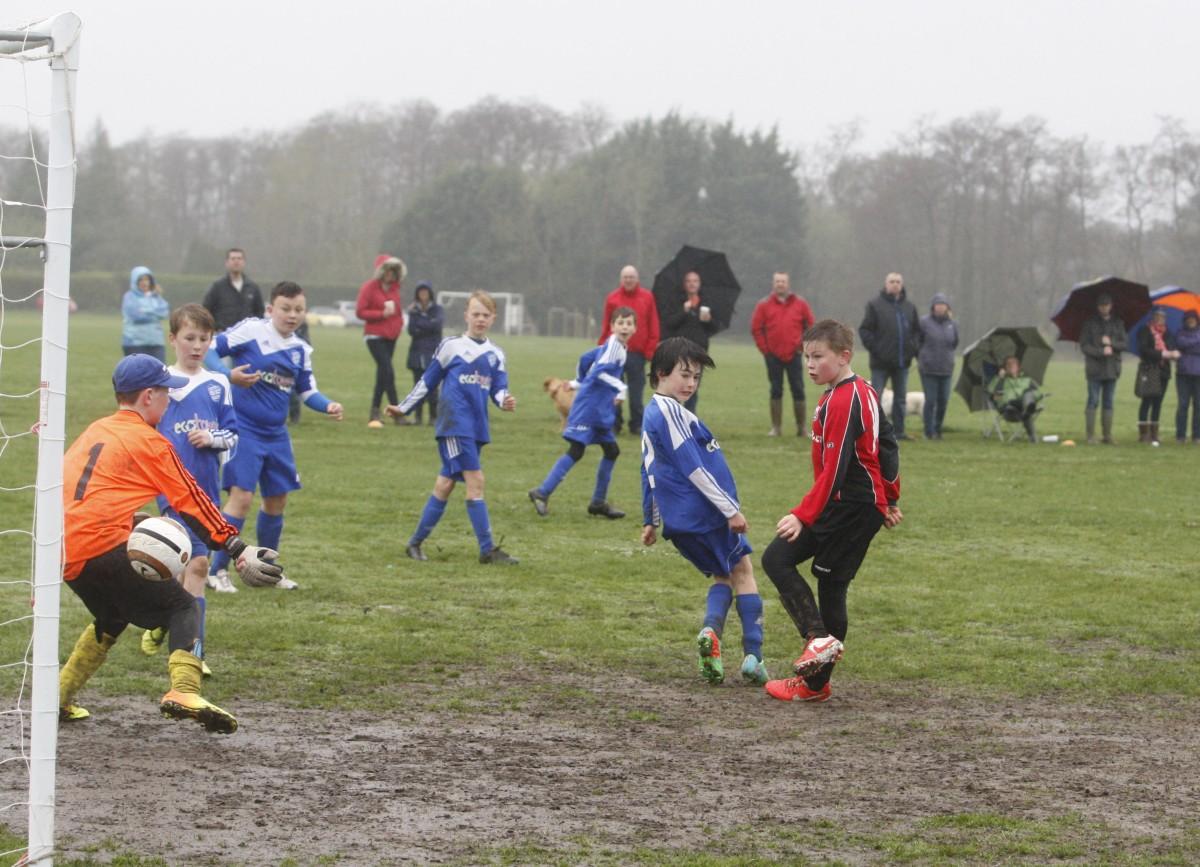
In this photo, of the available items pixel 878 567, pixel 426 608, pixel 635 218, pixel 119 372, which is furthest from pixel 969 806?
pixel 635 218

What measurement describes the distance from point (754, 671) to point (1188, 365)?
44.0ft

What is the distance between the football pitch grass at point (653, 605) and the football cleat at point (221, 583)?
7.8 inches

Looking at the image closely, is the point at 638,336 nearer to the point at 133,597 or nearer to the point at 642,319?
the point at 642,319

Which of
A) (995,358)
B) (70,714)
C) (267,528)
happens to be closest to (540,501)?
(267,528)

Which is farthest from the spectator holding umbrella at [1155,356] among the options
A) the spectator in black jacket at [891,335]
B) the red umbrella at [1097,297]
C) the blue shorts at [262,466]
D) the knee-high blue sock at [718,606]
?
the blue shorts at [262,466]

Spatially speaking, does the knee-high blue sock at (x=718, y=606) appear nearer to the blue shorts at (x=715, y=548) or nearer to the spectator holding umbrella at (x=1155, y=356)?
the blue shorts at (x=715, y=548)

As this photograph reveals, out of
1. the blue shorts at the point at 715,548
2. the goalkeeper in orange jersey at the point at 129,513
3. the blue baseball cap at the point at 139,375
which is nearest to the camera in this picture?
the goalkeeper in orange jersey at the point at 129,513

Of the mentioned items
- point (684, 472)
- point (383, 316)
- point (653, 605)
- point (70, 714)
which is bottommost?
point (70, 714)

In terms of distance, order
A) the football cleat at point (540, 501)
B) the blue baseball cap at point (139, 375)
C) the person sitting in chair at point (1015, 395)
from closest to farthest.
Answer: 1. the blue baseball cap at point (139, 375)
2. the football cleat at point (540, 501)
3. the person sitting in chair at point (1015, 395)

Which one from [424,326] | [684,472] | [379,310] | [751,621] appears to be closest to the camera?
[684,472]

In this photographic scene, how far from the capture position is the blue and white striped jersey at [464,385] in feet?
30.7

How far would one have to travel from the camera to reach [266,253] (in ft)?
295

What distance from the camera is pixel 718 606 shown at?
21.8 ft

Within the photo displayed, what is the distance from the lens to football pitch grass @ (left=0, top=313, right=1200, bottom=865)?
20.3ft
